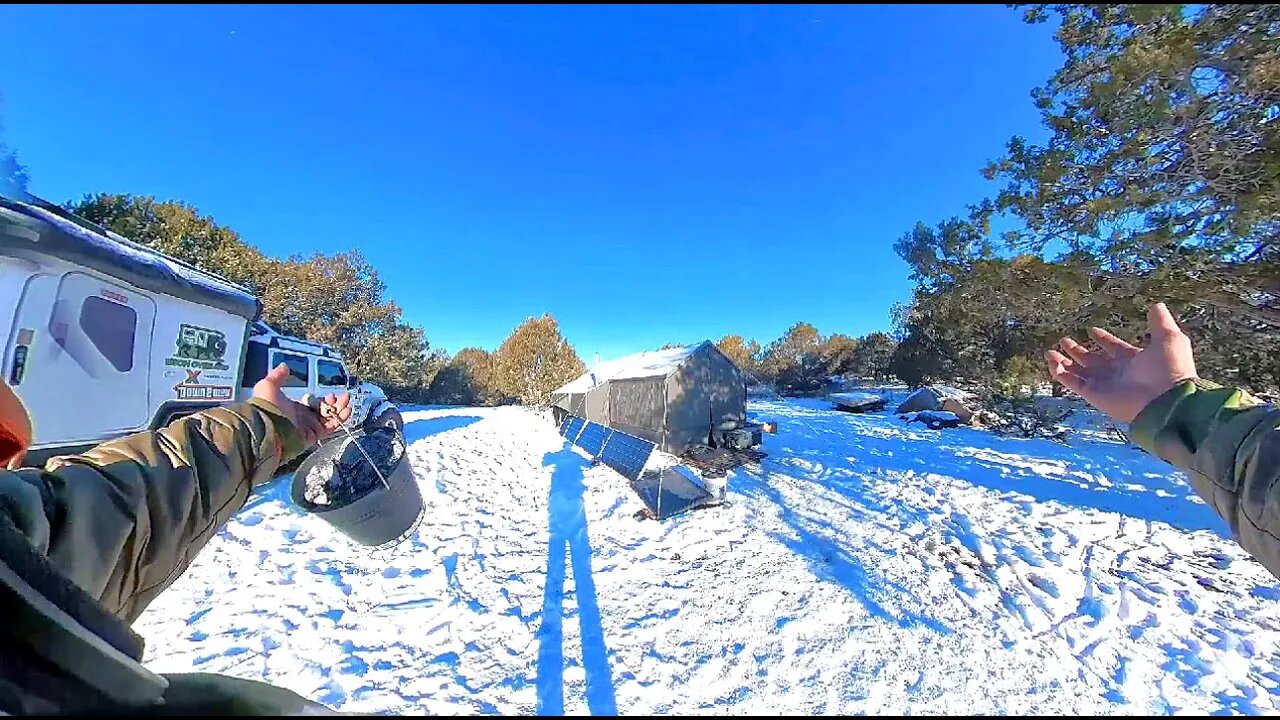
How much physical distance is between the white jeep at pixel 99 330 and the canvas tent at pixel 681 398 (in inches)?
265

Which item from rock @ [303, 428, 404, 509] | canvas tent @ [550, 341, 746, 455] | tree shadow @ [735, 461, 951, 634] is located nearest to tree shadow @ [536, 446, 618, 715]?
rock @ [303, 428, 404, 509]

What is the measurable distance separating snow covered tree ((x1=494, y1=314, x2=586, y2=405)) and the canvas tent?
13.3 metres

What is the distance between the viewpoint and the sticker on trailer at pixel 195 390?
458 centimetres

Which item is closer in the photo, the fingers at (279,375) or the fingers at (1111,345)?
the fingers at (1111,345)

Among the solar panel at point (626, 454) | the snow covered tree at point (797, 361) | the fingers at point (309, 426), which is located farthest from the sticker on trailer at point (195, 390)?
the snow covered tree at point (797, 361)

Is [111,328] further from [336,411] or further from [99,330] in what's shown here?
[336,411]

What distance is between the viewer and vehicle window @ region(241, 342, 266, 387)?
572 cm

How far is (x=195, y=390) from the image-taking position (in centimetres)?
478

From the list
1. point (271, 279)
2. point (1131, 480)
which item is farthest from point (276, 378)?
point (271, 279)

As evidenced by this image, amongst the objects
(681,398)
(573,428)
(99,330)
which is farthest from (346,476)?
(573,428)

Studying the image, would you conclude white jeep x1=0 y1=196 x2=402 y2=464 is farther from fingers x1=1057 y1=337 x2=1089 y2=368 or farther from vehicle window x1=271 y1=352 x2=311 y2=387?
fingers x1=1057 y1=337 x2=1089 y2=368

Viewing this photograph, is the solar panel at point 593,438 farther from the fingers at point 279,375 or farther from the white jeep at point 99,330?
the fingers at point 279,375

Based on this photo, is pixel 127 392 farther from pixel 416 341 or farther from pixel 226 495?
pixel 416 341

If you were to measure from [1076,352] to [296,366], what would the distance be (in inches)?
347
